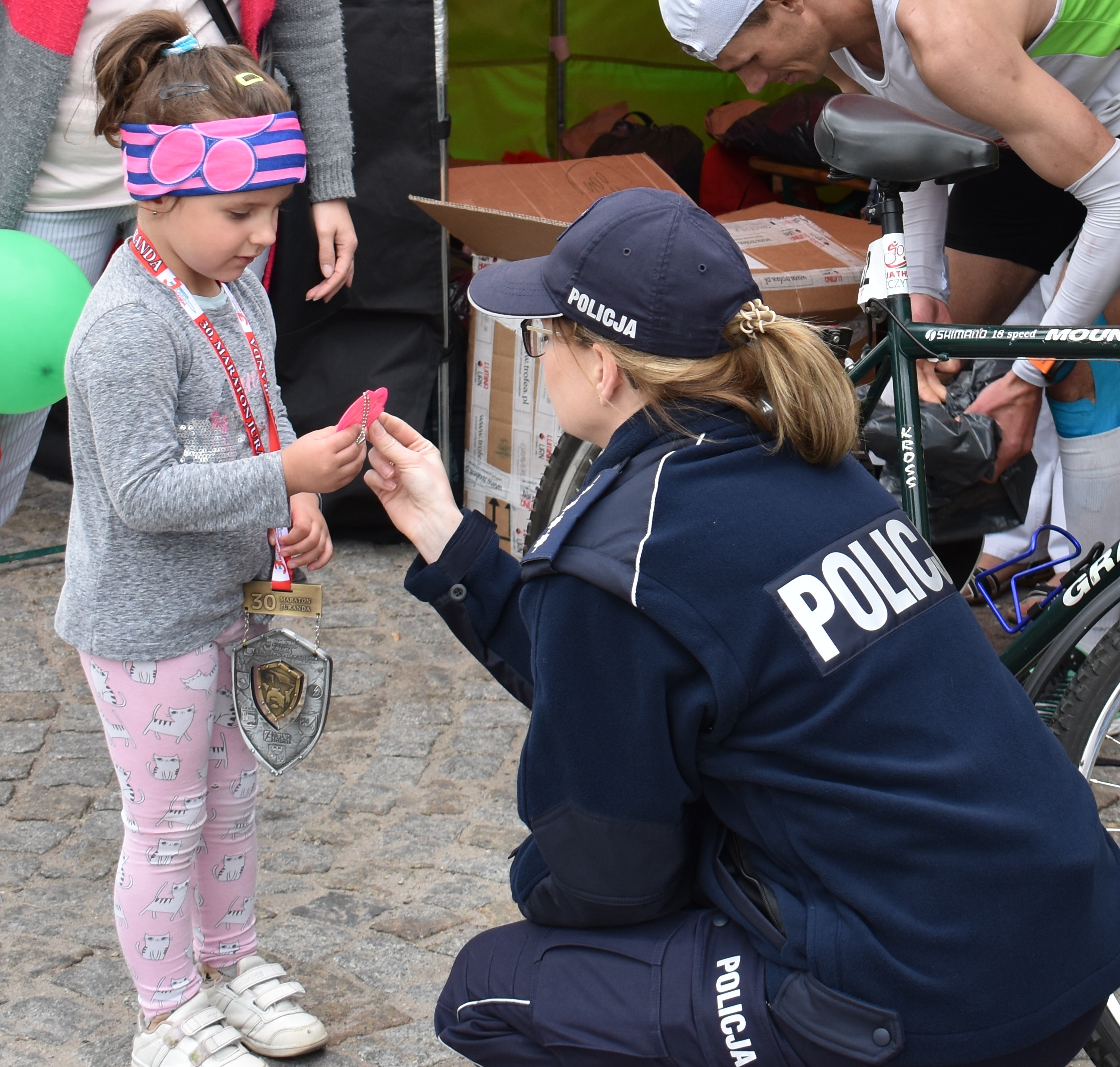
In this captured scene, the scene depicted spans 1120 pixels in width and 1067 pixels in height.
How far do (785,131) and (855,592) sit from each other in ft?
12.9

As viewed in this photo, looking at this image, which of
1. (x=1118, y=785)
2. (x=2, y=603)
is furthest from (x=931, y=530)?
(x=2, y=603)

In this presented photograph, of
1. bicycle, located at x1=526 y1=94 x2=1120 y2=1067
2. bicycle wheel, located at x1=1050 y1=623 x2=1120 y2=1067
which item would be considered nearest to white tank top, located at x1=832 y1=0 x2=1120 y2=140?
bicycle, located at x1=526 y1=94 x2=1120 y2=1067

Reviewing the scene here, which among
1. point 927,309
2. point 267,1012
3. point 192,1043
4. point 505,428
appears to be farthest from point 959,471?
point 505,428

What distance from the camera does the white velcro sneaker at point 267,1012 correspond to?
206cm

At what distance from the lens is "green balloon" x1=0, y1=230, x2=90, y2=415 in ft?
7.81

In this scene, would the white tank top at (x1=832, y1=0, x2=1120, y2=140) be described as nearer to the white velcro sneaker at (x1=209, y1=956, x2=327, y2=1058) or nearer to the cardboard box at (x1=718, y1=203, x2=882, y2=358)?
the cardboard box at (x1=718, y1=203, x2=882, y2=358)

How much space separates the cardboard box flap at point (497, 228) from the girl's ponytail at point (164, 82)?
1498 millimetres

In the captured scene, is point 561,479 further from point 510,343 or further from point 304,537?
point 304,537

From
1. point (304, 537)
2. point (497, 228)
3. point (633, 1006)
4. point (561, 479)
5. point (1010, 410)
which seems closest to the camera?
point (633, 1006)

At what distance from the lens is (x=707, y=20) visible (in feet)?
7.63

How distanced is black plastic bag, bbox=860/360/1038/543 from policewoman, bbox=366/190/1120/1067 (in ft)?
3.33

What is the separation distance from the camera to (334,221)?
253 centimetres

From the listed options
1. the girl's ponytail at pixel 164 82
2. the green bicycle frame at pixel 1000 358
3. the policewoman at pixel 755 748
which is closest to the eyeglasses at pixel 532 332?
the policewoman at pixel 755 748

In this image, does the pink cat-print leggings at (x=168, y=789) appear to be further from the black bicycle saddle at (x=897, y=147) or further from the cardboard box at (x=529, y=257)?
the cardboard box at (x=529, y=257)
